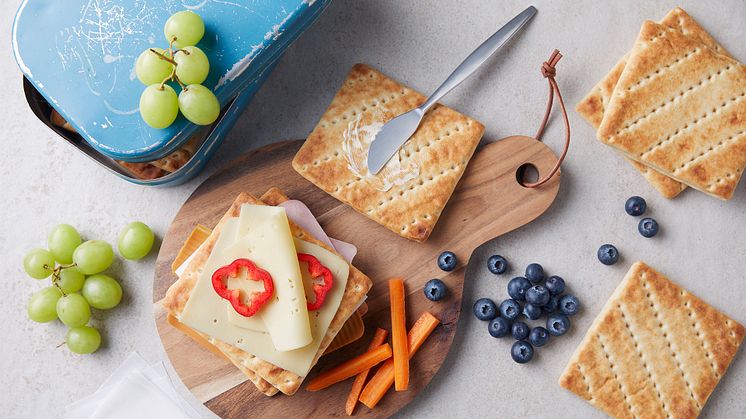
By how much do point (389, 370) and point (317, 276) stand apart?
1.55 feet

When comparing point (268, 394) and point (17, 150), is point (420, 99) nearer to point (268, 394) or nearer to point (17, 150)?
point (268, 394)

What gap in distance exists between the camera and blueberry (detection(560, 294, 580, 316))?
8.60 ft

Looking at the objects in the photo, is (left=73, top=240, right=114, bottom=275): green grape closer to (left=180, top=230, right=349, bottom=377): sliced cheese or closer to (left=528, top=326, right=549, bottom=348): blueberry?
Answer: (left=180, top=230, right=349, bottom=377): sliced cheese

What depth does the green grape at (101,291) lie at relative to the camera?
2.64 m

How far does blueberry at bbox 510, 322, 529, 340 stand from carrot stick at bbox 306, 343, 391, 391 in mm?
476

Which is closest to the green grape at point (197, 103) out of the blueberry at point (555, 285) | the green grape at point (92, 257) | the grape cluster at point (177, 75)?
the grape cluster at point (177, 75)

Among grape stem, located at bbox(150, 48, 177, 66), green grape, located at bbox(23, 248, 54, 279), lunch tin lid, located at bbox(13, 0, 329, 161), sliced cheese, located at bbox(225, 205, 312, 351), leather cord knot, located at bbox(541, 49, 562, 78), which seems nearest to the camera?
grape stem, located at bbox(150, 48, 177, 66)

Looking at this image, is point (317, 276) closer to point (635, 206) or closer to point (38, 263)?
point (38, 263)

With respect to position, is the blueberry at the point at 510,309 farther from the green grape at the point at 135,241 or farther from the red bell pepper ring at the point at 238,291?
the green grape at the point at 135,241

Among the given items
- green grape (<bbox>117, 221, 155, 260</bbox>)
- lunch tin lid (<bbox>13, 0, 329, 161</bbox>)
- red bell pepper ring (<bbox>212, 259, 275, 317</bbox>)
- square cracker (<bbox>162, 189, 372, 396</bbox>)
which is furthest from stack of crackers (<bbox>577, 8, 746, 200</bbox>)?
green grape (<bbox>117, 221, 155, 260</bbox>)

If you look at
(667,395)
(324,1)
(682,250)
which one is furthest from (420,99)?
(667,395)

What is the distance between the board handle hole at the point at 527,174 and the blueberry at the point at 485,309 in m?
0.47

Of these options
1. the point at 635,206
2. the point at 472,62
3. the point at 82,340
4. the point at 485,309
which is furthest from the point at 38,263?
the point at 635,206

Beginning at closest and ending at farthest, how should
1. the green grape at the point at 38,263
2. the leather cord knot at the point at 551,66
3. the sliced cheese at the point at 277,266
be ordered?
the sliced cheese at the point at 277,266 < the leather cord knot at the point at 551,66 < the green grape at the point at 38,263
